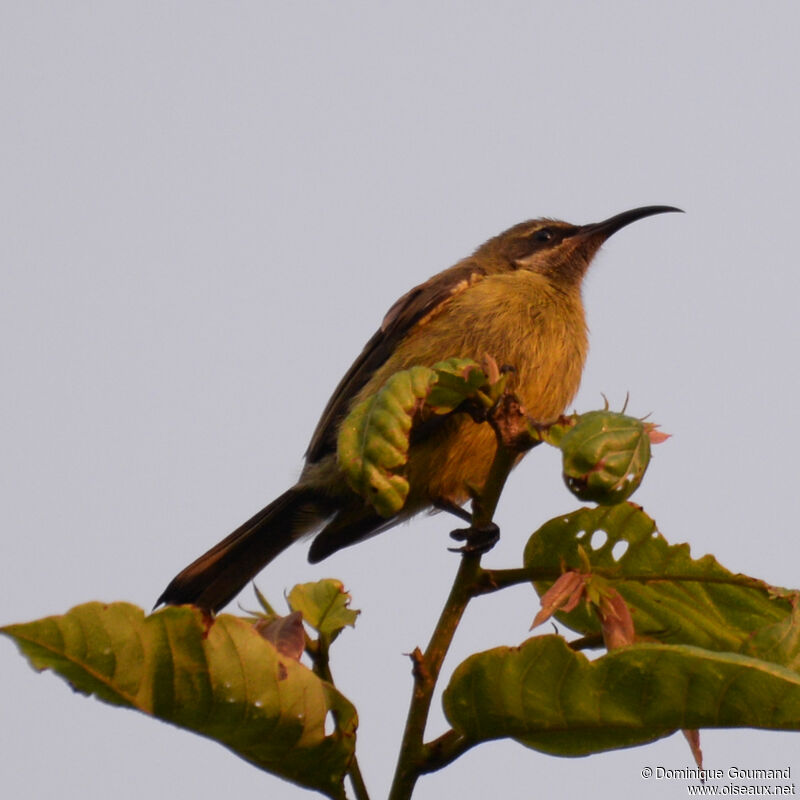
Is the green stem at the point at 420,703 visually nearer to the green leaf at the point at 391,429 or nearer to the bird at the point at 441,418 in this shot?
the green leaf at the point at 391,429

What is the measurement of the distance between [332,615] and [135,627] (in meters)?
0.55

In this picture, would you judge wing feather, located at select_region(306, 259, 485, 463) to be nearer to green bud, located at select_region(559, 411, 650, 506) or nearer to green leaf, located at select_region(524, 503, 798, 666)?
green leaf, located at select_region(524, 503, 798, 666)

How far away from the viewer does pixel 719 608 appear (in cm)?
244

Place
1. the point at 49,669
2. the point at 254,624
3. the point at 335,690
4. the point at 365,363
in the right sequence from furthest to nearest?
the point at 365,363
the point at 254,624
the point at 335,690
the point at 49,669

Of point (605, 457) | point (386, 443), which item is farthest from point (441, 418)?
point (605, 457)

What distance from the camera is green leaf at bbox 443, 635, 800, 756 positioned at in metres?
1.95

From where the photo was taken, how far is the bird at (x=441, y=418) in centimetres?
451

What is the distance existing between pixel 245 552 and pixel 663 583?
2.65m

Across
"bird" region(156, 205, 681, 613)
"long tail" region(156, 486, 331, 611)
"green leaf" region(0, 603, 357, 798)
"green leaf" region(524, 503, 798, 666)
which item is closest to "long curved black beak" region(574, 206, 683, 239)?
"bird" region(156, 205, 681, 613)

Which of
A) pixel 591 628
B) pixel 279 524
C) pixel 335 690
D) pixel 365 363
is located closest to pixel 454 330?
pixel 365 363

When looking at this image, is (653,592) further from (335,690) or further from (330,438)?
(330,438)

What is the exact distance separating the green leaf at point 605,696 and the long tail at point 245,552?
2.11m

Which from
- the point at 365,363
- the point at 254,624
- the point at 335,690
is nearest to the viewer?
the point at 335,690

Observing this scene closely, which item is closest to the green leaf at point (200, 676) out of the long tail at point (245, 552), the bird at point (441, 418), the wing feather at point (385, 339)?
the long tail at point (245, 552)
